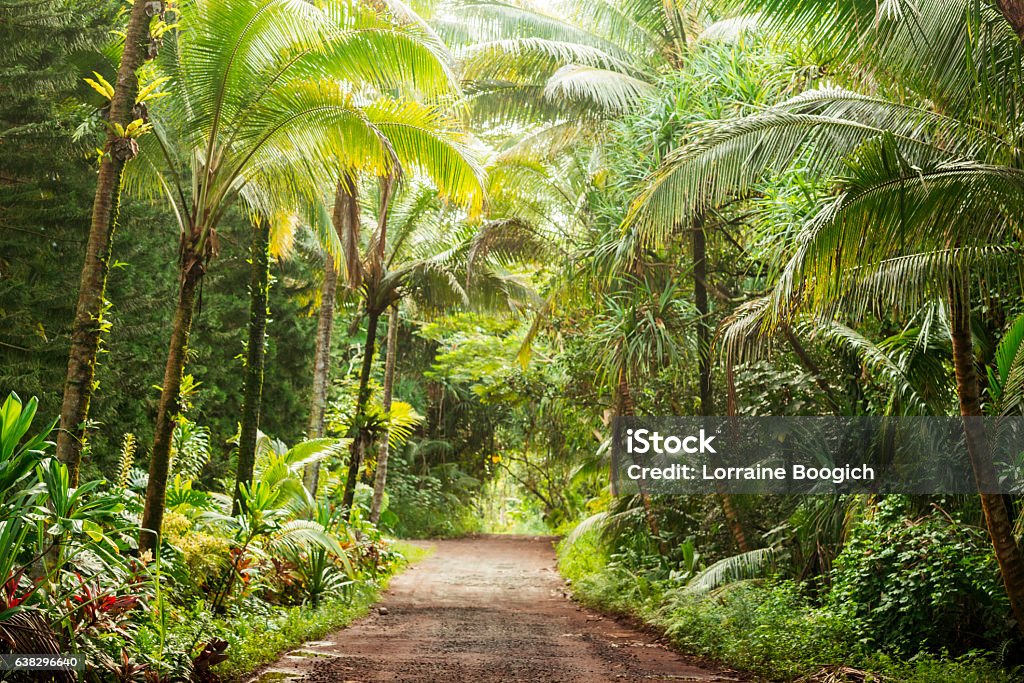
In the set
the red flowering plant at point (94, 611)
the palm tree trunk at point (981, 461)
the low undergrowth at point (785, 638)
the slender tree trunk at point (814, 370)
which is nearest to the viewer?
the red flowering plant at point (94, 611)

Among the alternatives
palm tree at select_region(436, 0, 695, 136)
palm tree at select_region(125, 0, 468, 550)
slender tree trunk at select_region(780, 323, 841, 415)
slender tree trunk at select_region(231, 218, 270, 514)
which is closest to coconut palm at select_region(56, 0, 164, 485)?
palm tree at select_region(125, 0, 468, 550)

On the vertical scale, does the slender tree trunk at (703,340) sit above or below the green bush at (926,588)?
above

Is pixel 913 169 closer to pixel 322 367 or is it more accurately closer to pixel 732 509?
pixel 732 509

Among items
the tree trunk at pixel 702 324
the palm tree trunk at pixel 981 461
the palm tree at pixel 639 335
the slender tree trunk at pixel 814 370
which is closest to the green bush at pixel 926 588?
the palm tree trunk at pixel 981 461

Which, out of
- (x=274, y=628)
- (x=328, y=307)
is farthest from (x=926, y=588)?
(x=328, y=307)

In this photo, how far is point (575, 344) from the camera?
554 inches

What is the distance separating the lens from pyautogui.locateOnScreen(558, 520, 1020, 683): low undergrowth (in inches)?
239

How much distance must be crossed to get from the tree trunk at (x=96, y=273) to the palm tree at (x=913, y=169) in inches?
167

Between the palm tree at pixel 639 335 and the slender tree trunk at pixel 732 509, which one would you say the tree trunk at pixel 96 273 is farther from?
the slender tree trunk at pixel 732 509

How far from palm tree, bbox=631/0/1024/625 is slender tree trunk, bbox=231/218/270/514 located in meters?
5.13

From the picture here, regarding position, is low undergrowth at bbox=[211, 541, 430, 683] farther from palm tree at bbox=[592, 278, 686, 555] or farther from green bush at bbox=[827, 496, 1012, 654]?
green bush at bbox=[827, 496, 1012, 654]

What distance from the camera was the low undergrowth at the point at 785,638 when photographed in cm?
607

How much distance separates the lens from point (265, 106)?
25.4 ft

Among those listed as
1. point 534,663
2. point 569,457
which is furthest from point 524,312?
point 534,663
